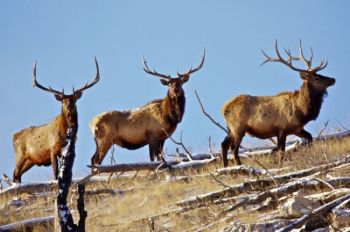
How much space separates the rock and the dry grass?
1.40ft

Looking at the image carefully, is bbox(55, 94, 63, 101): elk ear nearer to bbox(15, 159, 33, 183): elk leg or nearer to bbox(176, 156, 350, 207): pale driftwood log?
bbox(15, 159, 33, 183): elk leg

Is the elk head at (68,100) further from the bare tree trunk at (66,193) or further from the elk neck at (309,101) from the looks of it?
the bare tree trunk at (66,193)

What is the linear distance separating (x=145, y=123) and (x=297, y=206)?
373 inches

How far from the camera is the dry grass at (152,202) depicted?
26.4ft

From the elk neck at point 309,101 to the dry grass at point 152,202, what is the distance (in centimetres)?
95

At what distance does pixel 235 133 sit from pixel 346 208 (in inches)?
288

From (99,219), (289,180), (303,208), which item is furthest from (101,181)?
(303,208)

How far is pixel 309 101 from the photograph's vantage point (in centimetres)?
1385

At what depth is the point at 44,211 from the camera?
10.6m

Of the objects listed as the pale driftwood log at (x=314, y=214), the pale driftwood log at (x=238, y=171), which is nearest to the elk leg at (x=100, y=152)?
the pale driftwood log at (x=238, y=171)

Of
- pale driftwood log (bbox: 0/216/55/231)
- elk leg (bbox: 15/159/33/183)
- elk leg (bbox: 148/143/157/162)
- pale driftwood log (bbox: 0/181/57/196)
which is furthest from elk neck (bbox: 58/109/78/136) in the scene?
pale driftwood log (bbox: 0/216/55/231)

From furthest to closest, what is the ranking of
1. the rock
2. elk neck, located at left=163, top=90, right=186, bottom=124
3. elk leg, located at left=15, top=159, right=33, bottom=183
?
elk leg, located at left=15, top=159, right=33, bottom=183 < elk neck, located at left=163, top=90, right=186, bottom=124 < the rock

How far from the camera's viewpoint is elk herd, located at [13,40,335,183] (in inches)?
543

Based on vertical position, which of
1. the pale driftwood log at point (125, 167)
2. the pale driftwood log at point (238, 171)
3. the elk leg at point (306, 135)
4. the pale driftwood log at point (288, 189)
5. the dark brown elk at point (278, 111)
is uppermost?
the dark brown elk at point (278, 111)
